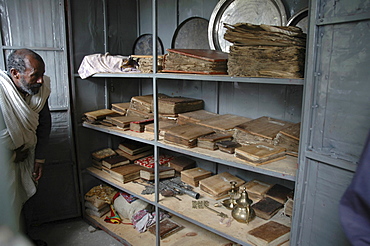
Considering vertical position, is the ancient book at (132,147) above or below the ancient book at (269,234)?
above

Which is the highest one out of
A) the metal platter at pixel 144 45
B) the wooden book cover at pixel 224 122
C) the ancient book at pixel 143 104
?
the metal platter at pixel 144 45

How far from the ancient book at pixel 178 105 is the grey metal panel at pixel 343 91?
59.1 inches

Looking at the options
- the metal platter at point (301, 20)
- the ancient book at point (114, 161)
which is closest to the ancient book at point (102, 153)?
the ancient book at point (114, 161)

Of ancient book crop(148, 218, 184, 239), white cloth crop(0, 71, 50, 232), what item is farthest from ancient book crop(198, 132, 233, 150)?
white cloth crop(0, 71, 50, 232)

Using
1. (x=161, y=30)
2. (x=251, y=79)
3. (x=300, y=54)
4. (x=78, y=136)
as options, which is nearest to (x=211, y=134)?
(x=251, y=79)

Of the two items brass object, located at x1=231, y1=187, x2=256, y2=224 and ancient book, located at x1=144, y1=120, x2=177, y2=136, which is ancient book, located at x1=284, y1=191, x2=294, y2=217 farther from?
ancient book, located at x1=144, y1=120, x2=177, y2=136

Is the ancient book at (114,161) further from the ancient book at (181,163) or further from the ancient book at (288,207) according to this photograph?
the ancient book at (288,207)

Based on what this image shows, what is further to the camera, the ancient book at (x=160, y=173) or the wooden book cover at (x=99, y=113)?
the wooden book cover at (x=99, y=113)

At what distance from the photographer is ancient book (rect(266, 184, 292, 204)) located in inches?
90.4

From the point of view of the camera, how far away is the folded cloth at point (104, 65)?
297 cm

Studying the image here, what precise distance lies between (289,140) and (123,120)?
1.66 metres

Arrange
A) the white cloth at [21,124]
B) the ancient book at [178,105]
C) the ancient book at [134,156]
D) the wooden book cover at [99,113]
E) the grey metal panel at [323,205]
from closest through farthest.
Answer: the grey metal panel at [323,205]
the white cloth at [21,124]
the ancient book at [178,105]
the wooden book cover at [99,113]
the ancient book at [134,156]

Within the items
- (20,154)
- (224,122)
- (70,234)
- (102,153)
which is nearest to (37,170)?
(20,154)

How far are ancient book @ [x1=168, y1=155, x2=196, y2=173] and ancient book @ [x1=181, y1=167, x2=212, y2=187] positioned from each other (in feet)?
0.33
